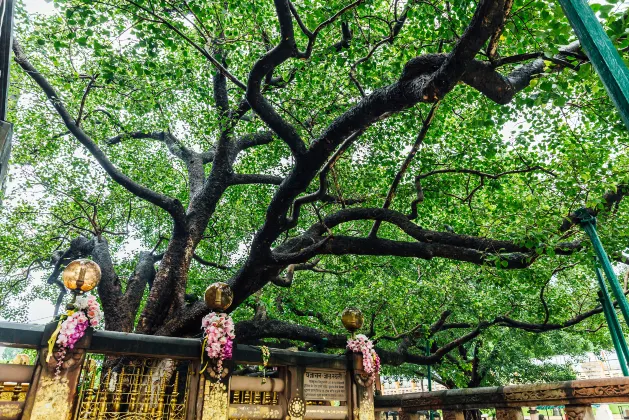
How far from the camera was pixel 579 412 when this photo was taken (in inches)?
Answer: 202

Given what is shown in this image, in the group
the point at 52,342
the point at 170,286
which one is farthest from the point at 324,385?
the point at 170,286

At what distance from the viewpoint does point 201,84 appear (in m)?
8.92

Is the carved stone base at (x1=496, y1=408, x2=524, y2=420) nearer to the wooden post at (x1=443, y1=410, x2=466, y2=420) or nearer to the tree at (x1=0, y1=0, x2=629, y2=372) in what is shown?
the wooden post at (x1=443, y1=410, x2=466, y2=420)

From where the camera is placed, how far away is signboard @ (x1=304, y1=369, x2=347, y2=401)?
536 centimetres

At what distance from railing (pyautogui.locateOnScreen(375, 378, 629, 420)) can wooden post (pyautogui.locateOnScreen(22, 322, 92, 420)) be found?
609cm

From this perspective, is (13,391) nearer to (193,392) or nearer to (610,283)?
(193,392)

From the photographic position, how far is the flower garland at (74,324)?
3.96m

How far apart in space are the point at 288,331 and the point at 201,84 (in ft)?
20.2

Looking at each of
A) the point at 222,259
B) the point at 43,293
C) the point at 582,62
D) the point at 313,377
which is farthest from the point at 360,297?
the point at 43,293

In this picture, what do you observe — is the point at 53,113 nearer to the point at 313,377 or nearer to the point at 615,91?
the point at 313,377

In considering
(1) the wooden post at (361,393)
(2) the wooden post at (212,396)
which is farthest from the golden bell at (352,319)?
(2) the wooden post at (212,396)

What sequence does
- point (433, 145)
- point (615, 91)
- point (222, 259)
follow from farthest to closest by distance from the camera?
point (222, 259), point (433, 145), point (615, 91)

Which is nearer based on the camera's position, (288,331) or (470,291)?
(288,331)

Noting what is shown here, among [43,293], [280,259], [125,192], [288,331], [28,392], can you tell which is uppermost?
[125,192]
